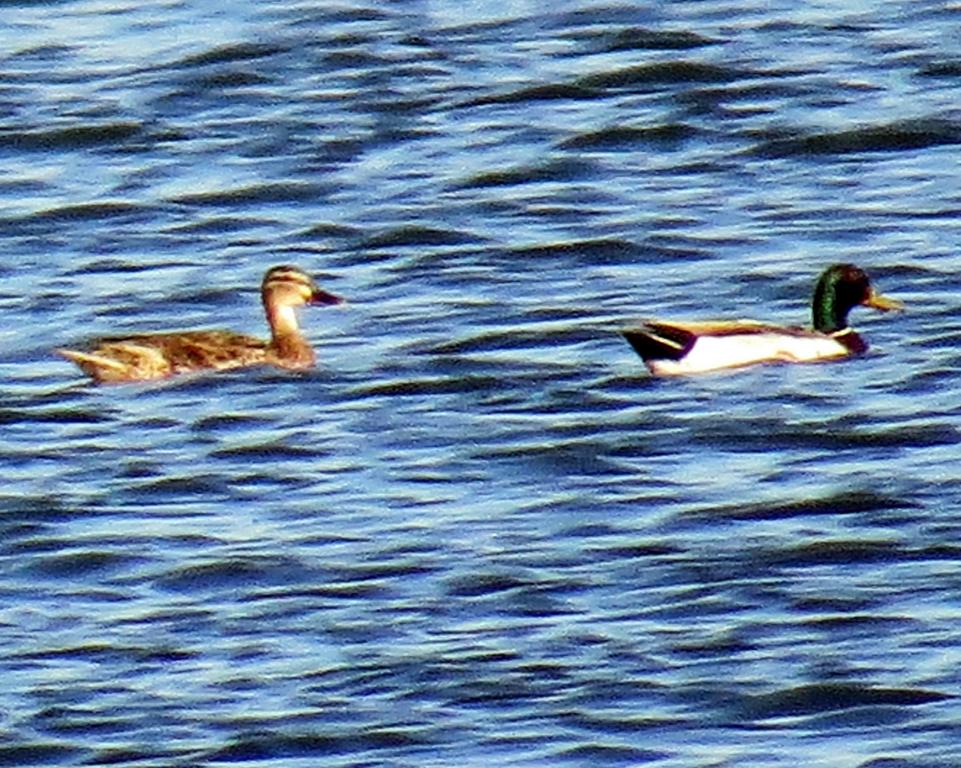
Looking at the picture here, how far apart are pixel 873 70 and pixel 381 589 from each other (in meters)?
8.35

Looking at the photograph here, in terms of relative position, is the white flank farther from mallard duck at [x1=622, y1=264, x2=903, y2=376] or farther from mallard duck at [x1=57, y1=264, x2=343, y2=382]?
mallard duck at [x1=57, y1=264, x2=343, y2=382]

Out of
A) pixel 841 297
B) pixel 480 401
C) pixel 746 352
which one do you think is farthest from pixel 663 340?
pixel 841 297

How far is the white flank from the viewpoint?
14.9 meters

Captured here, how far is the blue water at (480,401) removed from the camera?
36.4 ft

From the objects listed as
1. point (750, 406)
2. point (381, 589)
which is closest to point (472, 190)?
point (750, 406)

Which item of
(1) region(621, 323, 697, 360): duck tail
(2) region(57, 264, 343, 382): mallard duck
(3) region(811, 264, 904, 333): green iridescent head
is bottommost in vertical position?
(1) region(621, 323, 697, 360): duck tail

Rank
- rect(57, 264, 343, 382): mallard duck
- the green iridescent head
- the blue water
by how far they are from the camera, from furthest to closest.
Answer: the green iridescent head < rect(57, 264, 343, 382): mallard duck < the blue water

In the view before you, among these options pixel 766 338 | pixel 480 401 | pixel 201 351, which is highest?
pixel 201 351

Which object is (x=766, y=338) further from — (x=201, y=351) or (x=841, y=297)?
(x=201, y=351)

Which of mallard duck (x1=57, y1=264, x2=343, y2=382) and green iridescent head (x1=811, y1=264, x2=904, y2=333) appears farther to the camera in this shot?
green iridescent head (x1=811, y1=264, x2=904, y2=333)

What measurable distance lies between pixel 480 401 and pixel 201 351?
105 centimetres

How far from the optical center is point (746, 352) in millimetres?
15133

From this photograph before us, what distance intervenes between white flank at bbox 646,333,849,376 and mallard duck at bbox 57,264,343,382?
4.36ft

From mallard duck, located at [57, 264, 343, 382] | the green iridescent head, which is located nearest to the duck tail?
the green iridescent head
